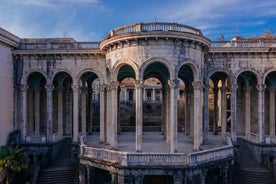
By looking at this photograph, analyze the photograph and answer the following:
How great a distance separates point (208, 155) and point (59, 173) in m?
11.3

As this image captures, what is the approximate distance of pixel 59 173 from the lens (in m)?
18.4

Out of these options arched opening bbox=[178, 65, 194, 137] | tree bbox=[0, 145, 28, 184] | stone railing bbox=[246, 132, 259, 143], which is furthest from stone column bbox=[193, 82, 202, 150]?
tree bbox=[0, 145, 28, 184]

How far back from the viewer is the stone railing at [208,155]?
564 inches

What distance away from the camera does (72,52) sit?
21.1 meters

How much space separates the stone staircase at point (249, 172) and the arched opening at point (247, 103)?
266 centimetres

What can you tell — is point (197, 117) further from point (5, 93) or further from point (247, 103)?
point (5, 93)

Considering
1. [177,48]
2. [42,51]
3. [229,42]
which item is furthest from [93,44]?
[229,42]

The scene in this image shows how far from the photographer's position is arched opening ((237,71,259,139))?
74.5 feet

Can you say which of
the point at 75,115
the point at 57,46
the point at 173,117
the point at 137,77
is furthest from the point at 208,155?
the point at 57,46

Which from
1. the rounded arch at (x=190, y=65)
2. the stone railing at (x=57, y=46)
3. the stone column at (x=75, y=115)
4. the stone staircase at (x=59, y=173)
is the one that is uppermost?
the stone railing at (x=57, y=46)

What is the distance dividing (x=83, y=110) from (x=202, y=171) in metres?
12.9

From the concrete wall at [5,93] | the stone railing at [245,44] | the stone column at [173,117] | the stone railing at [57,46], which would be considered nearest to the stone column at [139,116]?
the stone column at [173,117]

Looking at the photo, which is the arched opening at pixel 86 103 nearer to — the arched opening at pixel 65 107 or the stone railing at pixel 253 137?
the arched opening at pixel 65 107

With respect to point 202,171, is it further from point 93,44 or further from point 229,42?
point 93,44
